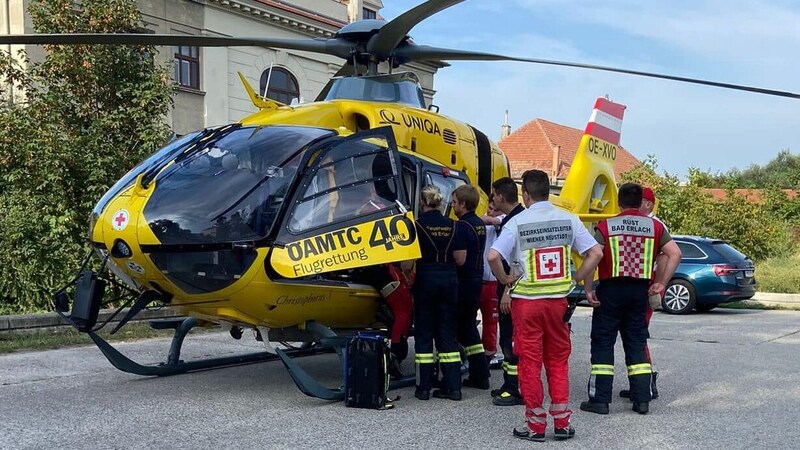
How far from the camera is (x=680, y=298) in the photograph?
15.5 metres

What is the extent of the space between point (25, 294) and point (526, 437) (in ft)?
28.5

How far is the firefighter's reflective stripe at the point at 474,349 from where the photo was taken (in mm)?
6883

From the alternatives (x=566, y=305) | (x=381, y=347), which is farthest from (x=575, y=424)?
(x=381, y=347)

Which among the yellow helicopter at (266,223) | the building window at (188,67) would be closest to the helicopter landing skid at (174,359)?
the yellow helicopter at (266,223)

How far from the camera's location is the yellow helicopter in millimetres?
5738

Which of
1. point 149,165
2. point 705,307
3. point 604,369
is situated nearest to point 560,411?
point 604,369

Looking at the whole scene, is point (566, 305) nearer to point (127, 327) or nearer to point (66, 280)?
point (127, 327)

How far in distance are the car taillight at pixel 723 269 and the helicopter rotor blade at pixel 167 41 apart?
10.1 meters

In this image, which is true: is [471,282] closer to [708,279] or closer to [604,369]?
[604,369]

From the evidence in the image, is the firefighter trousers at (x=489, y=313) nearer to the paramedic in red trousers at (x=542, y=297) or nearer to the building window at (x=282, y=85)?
the paramedic in red trousers at (x=542, y=297)

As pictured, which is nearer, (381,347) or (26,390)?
(381,347)

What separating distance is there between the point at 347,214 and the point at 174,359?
2626 millimetres

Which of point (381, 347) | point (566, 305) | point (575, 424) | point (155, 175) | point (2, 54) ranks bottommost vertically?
point (575, 424)

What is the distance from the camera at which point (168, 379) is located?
7156mm
